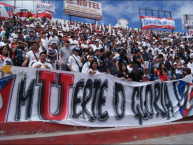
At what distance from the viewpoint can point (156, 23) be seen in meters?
34.3

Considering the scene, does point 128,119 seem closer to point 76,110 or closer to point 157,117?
point 157,117

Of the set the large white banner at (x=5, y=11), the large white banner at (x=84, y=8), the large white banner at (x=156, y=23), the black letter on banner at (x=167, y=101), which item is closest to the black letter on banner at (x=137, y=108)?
the black letter on banner at (x=167, y=101)

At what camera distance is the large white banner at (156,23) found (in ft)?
109

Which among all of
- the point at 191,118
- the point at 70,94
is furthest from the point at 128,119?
the point at 191,118

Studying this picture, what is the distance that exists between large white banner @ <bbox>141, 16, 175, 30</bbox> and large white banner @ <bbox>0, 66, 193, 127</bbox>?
1141 inches

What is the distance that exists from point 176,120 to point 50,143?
4.22 meters

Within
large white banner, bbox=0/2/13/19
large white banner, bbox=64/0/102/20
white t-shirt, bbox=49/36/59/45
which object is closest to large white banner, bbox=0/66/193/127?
white t-shirt, bbox=49/36/59/45

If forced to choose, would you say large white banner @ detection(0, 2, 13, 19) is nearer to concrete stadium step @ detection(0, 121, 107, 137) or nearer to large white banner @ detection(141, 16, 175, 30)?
concrete stadium step @ detection(0, 121, 107, 137)

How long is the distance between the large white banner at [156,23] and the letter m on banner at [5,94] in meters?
31.4

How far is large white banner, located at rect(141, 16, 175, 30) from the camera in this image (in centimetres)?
3337

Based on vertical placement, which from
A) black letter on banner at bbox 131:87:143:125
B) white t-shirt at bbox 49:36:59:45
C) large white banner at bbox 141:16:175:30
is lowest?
black letter on banner at bbox 131:87:143:125

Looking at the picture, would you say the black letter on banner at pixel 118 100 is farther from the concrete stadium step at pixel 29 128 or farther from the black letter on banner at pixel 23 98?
the black letter on banner at pixel 23 98

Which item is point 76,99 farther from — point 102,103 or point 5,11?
point 5,11

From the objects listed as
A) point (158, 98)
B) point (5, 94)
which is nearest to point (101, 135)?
point (5, 94)
